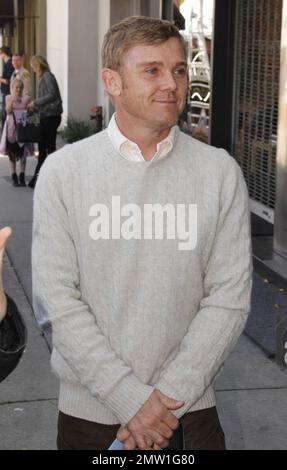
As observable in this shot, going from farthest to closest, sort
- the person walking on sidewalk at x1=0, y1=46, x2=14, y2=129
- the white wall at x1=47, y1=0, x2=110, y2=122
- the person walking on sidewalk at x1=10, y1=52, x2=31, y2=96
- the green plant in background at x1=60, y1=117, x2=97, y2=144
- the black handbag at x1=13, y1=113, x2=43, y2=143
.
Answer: the person walking on sidewalk at x1=0, y1=46, x2=14, y2=129 < the white wall at x1=47, y1=0, x2=110, y2=122 < the green plant in background at x1=60, y1=117, x2=97, y2=144 < the person walking on sidewalk at x1=10, y1=52, x2=31, y2=96 < the black handbag at x1=13, y1=113, x2=43, y2=143

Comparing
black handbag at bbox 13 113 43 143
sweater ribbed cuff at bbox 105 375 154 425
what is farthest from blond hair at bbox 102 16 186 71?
black handbag at bbox 13 113 43 143

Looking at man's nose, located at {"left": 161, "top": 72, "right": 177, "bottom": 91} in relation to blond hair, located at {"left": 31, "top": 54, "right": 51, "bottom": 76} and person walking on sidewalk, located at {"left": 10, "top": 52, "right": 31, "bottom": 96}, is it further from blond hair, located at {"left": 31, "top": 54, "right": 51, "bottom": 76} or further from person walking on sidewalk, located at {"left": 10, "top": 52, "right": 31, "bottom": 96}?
person walking on sidewalk, located at {"left": 10, "top": 52, "right": 31, "bottom": 96}

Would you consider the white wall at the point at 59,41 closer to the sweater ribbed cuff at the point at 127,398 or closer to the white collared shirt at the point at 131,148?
the white collared shirt at the point at 131,148

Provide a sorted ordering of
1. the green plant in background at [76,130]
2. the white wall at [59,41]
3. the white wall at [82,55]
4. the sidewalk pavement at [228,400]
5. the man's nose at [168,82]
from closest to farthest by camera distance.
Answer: the man's nose at [168,82] → the sidewalk pavement at [228,400] → the green plant in background at [76,130] → the white wall at [82,55] → the white wall at [59,41]

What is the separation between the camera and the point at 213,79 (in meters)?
11.5

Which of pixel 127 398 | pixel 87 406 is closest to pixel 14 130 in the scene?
pixel 87 406

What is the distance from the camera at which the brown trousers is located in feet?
9.62

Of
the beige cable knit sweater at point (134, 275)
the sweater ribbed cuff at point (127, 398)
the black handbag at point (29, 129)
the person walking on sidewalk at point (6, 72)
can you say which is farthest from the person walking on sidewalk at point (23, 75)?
the sweater ribbed cuff at point (127, 398)

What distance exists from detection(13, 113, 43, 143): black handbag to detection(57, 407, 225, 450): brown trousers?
10.7 metres

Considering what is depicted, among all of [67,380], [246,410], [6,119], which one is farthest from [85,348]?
[6,119]

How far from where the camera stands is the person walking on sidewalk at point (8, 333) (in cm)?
229

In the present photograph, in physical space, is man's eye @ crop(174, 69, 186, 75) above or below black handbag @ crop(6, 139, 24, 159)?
above

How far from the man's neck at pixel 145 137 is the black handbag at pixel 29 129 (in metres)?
10.6

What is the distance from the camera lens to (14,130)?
1370cm
